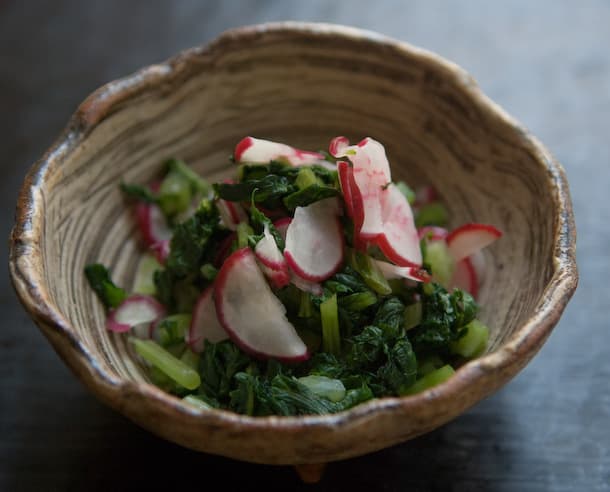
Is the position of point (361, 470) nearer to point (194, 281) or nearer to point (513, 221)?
point (194, 281)

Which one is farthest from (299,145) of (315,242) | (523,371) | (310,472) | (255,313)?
(310,472)

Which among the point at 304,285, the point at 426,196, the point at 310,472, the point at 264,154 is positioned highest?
the point at 264,154

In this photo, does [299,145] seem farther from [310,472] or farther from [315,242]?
[310,472]

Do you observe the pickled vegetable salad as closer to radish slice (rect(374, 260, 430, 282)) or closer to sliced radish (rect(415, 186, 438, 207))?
radish slice (rect(374, 260, 430, 282))

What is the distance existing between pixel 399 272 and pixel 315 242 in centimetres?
24

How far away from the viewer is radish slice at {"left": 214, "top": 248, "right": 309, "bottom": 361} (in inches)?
72.6

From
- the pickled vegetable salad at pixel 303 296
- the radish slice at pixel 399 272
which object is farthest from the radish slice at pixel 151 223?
the radish slice at pixel 399 272

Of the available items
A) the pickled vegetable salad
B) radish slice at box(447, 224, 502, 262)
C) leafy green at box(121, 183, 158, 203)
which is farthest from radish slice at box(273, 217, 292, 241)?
leafy green at box(121, 183, 158, 203)

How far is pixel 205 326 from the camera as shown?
6.54ft

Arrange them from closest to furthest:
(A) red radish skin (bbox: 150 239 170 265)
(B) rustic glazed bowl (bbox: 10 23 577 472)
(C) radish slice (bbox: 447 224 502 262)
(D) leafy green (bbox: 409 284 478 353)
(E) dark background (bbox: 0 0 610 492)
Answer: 1. (B) rustic glazed bowl (bbox: 10 23 577 472)
2. (D) leafy green (bbox: 409 284 478 353)
3. (E) dark background (bbox: 0 0 610 492)
4. (C) radish slice (bbox: 447 224 502 262)
5. (A) red radish skin (bbox: 150 239 170 265)

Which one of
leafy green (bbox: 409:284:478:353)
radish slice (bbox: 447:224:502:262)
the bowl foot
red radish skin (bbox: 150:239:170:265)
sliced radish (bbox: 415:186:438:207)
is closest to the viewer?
the bowl foot

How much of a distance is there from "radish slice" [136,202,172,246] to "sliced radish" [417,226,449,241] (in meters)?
0.81

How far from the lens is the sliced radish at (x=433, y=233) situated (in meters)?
2.15

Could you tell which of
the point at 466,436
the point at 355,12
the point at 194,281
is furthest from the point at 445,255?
the point at 355,12
